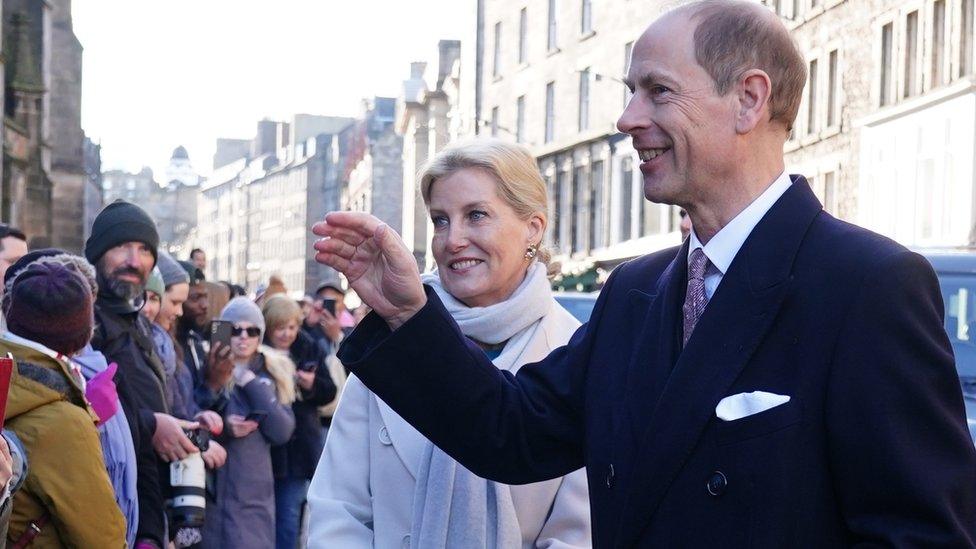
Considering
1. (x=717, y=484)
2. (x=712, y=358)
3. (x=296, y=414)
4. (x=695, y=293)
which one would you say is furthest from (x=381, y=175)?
(x=717, y=484)

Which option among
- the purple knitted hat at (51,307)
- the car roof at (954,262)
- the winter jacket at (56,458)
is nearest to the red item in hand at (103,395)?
the purple knitted hat at (51,307)

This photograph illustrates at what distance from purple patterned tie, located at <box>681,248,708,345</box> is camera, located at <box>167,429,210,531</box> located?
463 cm

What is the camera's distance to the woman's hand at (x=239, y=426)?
9.30m

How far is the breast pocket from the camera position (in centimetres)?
281

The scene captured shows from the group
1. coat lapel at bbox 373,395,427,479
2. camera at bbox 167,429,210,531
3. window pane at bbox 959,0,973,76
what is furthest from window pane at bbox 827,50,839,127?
coat lapel at bbox 373,395,427,479

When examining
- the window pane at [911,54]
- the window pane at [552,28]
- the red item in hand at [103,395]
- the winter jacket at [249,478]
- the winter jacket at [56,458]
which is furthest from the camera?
the window pane at [552,28]

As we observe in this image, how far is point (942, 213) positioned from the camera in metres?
30.1

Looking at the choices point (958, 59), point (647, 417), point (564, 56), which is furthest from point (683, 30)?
point (564, 56)

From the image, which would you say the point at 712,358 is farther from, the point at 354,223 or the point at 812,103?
the point at 812,103

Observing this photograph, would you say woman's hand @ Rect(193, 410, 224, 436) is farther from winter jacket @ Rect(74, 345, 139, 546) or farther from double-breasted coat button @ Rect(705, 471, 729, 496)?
double-breasted coat button @ Rect(705, 471, 729, 496)

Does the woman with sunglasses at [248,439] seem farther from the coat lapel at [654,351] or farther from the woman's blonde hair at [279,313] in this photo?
the coat lapel at [654,351]

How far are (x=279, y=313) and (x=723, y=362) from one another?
9.11 metres

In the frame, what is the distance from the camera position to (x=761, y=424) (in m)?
2.83

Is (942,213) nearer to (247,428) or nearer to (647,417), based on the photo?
(247,428)
